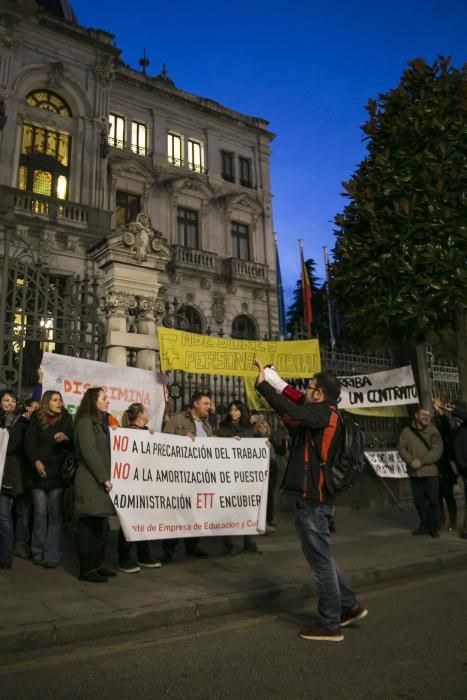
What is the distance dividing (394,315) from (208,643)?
8038 mm

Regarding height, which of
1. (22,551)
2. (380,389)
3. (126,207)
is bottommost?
(22,551)

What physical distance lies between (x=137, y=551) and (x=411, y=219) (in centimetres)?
803

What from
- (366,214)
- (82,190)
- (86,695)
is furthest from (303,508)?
(82,190)

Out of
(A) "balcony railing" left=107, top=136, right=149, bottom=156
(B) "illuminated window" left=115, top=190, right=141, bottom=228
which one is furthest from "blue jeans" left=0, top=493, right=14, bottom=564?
(A) "balcony railing" left=107, top=136, right=149, bottom=156

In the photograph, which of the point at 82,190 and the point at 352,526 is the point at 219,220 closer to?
the point at 82,190

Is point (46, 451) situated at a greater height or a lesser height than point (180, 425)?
lesser

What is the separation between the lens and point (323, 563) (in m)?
4.05

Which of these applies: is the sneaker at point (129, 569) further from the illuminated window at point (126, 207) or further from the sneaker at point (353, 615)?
the illuminated window at point (126, 207)

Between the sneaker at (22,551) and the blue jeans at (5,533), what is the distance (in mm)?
684

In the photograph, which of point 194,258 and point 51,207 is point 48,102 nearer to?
point 51,207

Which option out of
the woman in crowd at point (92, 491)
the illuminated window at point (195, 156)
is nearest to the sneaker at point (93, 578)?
the woman in crowd at point (92, 491)

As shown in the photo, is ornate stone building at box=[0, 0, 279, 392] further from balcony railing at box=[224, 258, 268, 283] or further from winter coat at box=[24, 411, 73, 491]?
winter coat at box=[24, 411, 73, 491]

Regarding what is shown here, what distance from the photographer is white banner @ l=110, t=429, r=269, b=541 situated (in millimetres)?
5926

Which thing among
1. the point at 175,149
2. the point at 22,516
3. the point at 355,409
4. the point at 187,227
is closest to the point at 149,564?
the point at 22,516
